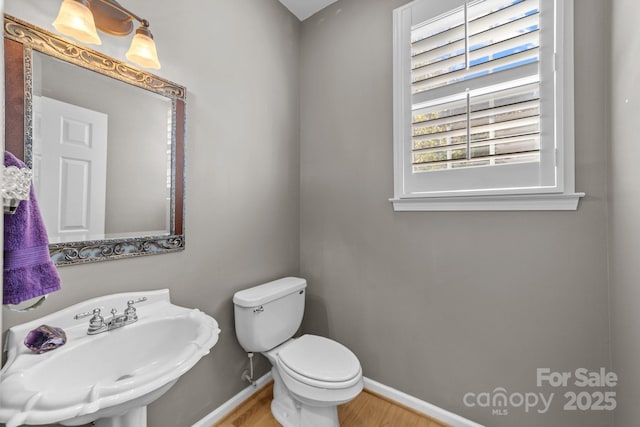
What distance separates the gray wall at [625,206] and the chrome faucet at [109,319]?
5.73ft

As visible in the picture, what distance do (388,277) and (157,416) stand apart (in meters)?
1.33

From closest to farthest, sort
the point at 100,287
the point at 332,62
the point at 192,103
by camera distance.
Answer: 1. the point at 100,287
2. the point at 192,103
3. the point at 332,62

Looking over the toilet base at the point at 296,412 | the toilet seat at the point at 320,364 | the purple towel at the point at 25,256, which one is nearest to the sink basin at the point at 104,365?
the purple towel at the point at 25,256

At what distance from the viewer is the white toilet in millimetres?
1297

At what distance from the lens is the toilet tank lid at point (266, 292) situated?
4.89 ft

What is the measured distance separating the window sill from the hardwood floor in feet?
3.78

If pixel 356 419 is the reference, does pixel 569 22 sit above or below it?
above

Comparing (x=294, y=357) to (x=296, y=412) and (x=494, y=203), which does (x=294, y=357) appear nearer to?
(x=296, y=412)

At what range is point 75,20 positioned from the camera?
3.09 ft

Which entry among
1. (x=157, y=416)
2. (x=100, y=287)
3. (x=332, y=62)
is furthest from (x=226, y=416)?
(x=332, y=62)

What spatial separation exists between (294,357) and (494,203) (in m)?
1.25

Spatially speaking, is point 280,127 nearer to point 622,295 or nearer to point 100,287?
point 100,287

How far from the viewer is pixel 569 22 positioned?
1191mm

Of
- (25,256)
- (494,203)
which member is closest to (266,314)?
(25,256)
